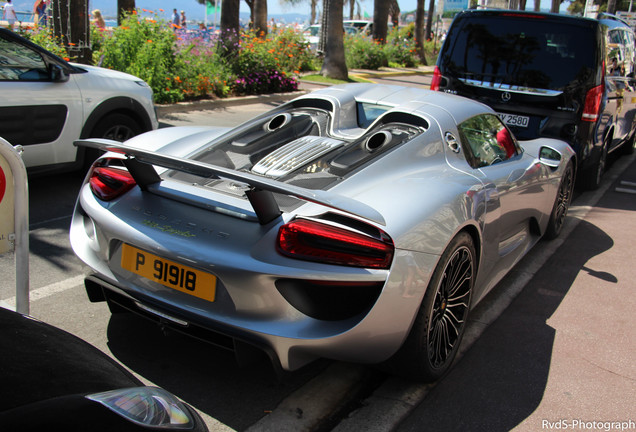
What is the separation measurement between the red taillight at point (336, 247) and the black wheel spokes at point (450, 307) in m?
0.53

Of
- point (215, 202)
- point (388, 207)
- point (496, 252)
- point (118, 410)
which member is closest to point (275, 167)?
point (215, 202)

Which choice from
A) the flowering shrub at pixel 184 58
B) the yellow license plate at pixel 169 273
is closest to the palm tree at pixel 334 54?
the flowering shrub at pixel 184 58

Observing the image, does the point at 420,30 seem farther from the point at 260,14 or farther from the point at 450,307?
the point at 450,307

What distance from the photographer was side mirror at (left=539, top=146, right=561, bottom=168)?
4.69m

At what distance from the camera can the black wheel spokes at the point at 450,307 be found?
301 centimetres

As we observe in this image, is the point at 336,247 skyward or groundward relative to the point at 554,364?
skyward

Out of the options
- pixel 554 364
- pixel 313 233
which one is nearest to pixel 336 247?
pixel 313 233

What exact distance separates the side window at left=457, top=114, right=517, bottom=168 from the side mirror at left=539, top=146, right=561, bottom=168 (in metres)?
0.38

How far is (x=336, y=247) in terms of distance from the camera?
2535 millimetres

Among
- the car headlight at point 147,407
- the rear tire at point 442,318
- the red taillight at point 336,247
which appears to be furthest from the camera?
the rear tire at point 442,318

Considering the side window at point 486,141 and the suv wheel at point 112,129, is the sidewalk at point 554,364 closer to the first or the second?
the side window at point 486,141

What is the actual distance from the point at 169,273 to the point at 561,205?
4.18m

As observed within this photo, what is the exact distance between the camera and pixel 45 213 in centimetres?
528

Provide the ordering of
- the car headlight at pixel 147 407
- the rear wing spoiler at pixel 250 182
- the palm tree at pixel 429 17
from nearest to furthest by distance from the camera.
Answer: the car headlight at pixel 147 407, the rear wing spoiler at pixel 250 182, the palm tree at pixel 429 17
